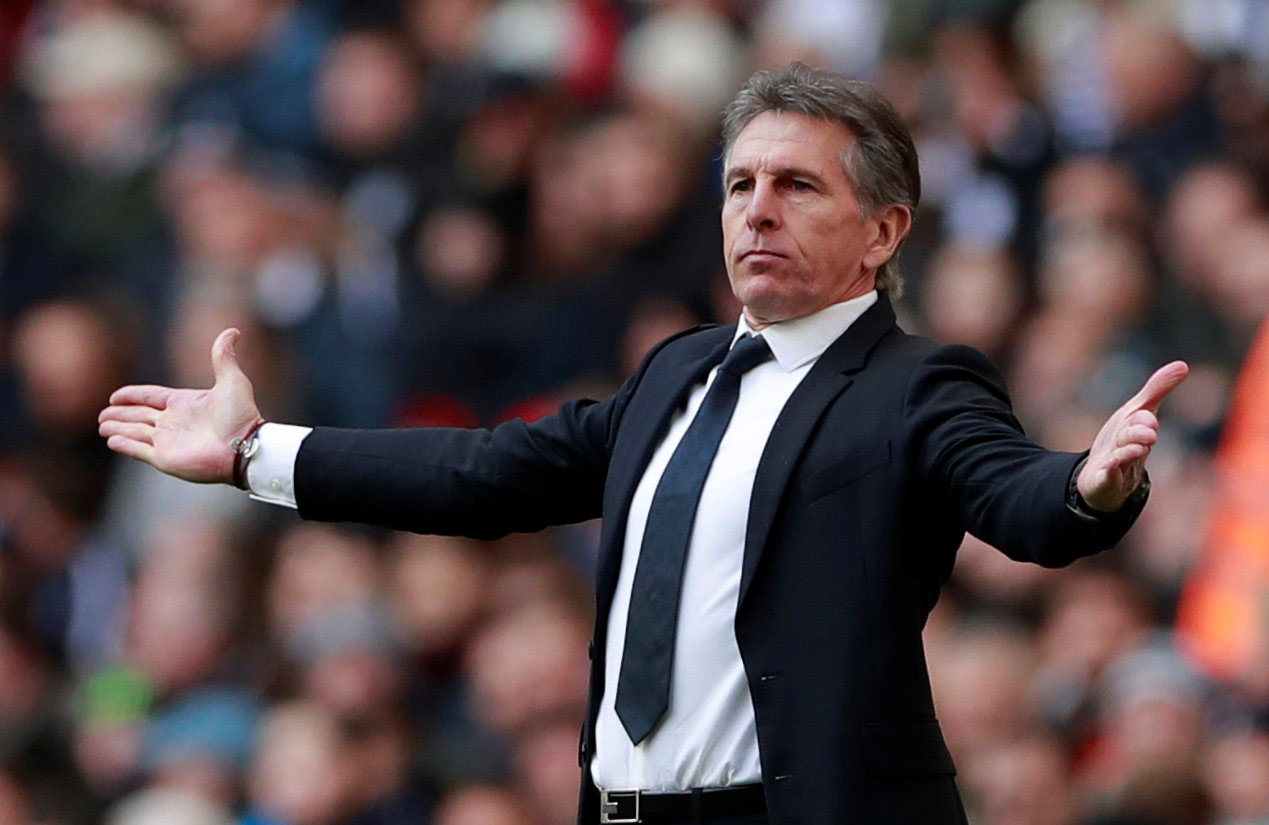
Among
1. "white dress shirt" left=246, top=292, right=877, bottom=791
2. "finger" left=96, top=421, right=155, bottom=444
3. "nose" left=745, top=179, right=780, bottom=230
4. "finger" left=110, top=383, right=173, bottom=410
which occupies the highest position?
"nose" left=745, top=179, right=780, bottom=230

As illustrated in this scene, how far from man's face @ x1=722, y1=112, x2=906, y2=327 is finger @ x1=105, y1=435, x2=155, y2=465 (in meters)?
0.94

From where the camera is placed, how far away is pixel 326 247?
6.86 meters

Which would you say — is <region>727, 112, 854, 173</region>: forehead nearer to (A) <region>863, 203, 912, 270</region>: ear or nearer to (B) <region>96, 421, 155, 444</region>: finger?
(A) <region>863, 203, 912, 270</region>: ear

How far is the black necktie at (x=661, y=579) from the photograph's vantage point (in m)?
2.97

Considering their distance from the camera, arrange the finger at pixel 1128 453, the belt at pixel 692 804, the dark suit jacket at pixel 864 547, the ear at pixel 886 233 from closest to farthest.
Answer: the finger at pixel 1128 453, the dark suit jacket at pixel 864 547, the belt at pixel 692 804, the ear at pixel 886 233

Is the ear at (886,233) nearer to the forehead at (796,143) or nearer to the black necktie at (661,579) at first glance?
the forehead at (796,143)

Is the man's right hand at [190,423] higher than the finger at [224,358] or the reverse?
the reverse

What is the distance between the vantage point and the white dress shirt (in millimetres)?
2936

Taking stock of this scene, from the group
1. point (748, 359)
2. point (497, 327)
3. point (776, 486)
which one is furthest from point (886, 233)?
point (497, 327)

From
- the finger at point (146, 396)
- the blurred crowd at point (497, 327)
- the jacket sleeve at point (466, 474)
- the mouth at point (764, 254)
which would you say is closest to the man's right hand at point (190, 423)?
the finger at point (146, 396)

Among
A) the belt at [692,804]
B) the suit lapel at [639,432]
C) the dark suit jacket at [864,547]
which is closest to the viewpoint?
the dark suit jacket at [864,547]

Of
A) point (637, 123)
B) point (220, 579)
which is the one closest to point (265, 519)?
point (220, 579)

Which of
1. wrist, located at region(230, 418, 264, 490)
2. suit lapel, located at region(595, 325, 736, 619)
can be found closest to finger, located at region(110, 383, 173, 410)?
wrist, located at region(230, 418, 264, 490)

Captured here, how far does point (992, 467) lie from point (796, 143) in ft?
2.12
